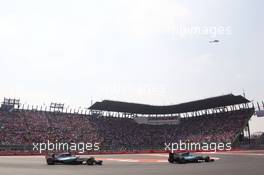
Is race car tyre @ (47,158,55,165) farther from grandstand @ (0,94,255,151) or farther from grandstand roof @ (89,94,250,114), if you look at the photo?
grandstand roof @ (89,94,250,114)

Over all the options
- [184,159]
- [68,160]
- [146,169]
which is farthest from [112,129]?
[146,169]

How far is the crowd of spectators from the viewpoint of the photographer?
77.2 meters

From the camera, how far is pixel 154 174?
1917 cm

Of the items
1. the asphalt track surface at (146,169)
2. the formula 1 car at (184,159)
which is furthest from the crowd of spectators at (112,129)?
the asphalt track surface at (146,169)

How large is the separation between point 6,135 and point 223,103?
141ft

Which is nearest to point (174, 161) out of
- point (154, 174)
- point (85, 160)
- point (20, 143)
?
point (85, 160)

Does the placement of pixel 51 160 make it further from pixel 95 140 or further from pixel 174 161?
pixel 95 140

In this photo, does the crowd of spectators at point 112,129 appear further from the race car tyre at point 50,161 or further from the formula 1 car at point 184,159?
the formula 1 car at point 184,159

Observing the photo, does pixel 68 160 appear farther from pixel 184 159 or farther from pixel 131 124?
pixel 131 124

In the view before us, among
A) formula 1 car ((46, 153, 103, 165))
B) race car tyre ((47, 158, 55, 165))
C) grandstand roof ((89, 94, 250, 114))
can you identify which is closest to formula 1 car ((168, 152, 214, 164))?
formula 1 car ((46, 153, 103, 165))

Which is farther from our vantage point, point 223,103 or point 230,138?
point 223,103

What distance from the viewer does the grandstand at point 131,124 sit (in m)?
77.8

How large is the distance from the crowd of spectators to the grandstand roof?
2.36 metres

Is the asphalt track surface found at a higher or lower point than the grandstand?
lower
